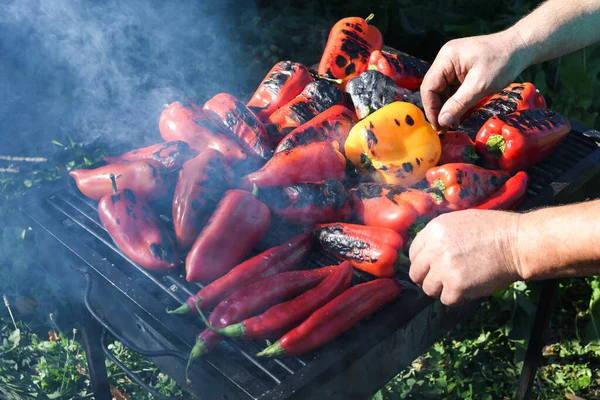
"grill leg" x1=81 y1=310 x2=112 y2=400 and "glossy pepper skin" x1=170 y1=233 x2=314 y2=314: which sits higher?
"glossy pepper skin" x1=170 y1=233 x2=314 y2=314

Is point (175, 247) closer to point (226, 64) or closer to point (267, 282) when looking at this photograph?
point (267, 282)

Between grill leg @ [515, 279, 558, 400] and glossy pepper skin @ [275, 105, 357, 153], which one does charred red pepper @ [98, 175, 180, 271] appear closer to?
glossy pepper skin @ [275, 105, 357, 153]

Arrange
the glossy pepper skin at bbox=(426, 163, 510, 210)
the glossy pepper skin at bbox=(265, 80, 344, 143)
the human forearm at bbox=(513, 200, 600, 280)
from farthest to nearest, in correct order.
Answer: the glossy pepper skin at bbox=(265, 80, 344, 143)
the glossy pepper skin at bbox=(426, 163, 510, 210)
the human forearm at bbox=(513, 200, 600, 280)

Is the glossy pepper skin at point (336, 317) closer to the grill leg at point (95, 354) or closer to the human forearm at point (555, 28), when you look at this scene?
the grill leg at point (95, 354)

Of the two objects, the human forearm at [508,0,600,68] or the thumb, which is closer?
the thumb

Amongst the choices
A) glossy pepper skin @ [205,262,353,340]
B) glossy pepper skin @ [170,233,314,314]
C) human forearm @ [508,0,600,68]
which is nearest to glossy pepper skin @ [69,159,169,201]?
glossy pepper skin @ [170,233,314,314]

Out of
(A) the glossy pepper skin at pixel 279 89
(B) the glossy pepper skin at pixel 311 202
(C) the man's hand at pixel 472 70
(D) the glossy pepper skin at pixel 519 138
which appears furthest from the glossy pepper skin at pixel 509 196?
(A) the glossy pepper skin at pixel 279 89

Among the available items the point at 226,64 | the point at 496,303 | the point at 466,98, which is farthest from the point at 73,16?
the point at 496,303
